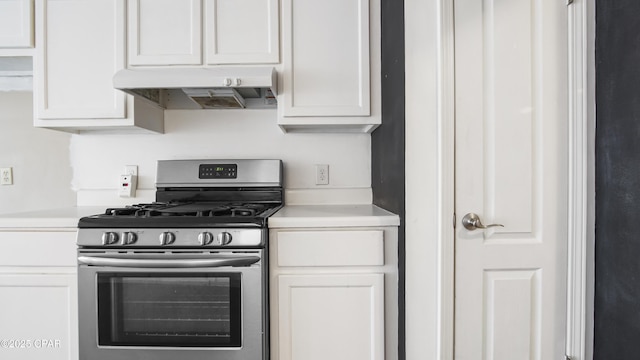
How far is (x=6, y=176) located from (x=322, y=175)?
1885 mm

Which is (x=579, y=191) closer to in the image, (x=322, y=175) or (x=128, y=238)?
(x=322, y=175)

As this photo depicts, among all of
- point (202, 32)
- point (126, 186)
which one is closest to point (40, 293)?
point (126, 186)

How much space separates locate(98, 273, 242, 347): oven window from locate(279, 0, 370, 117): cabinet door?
0.89 m

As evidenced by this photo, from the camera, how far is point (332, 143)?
6.21ft

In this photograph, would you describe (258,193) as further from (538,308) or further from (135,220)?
(538,308)

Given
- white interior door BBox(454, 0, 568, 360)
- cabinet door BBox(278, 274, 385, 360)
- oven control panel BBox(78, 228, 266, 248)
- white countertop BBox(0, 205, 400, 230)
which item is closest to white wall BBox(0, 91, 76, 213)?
white countertop BBox(0, 205, 400, 230)

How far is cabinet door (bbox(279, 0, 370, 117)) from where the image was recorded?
157 cm

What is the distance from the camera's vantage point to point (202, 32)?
1.58m

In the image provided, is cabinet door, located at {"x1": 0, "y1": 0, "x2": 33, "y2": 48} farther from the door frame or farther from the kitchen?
the door frame

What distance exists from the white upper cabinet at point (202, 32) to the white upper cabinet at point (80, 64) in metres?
0.10

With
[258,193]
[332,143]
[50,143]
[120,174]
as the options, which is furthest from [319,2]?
[50,143]

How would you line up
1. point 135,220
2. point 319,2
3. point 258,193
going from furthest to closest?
point 258,193 < point 319,2 < point 135,220

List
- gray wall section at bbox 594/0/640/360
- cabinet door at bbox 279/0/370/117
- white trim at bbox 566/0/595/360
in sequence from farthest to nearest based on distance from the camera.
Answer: cabinet door at bbox 279/0/370/117
white trim at bbox 566/0/595/360
gray wall section at bbox 594/0/640/360

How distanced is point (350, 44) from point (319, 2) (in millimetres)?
254
